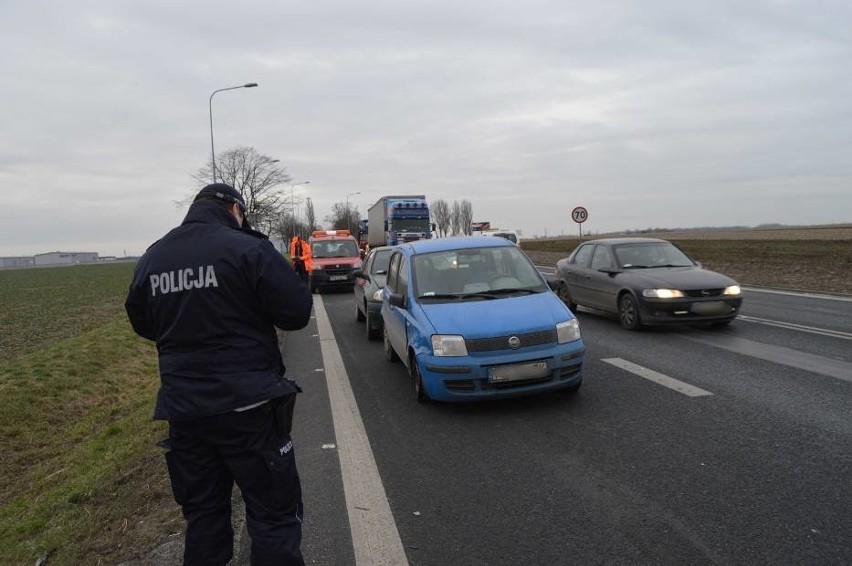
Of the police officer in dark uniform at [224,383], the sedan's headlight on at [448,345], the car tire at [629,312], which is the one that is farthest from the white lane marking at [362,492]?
the car tire at [629,312]

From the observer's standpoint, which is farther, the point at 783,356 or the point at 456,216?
the point at 456,216

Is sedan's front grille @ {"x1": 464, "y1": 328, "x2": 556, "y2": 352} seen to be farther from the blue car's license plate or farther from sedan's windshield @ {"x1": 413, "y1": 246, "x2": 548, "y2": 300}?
sedan's windshield @ {"x1": 413, "y1": 246, "x2": 548, "y2": 300}

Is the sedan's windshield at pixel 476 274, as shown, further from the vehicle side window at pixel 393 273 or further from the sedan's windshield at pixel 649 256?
the sedan's windshield at pixel 649 256

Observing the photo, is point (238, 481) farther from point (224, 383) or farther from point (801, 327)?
point (801, 327)

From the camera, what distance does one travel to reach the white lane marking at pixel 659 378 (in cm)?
598

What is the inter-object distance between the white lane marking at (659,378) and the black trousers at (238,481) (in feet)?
15.3

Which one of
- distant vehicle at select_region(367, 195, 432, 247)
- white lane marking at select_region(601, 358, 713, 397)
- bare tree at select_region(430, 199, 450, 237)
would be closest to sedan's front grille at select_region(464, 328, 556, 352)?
white lane marking at select_region(601, 358, 713, 397)

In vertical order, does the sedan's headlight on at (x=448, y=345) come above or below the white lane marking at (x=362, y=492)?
above

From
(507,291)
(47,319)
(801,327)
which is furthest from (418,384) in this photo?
(47,319)

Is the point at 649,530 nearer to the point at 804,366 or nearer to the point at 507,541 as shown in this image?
the point at 507,541

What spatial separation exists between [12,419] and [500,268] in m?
6.92

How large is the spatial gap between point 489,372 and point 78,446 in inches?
202

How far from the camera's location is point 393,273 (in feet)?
25.8

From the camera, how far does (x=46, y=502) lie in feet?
16.6
